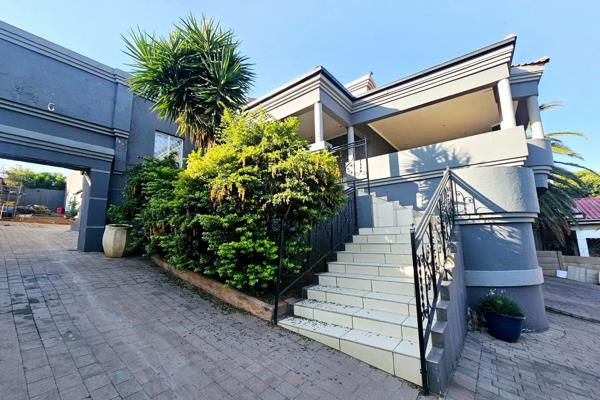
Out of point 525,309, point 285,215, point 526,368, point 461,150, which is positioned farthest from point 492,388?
point 461,150

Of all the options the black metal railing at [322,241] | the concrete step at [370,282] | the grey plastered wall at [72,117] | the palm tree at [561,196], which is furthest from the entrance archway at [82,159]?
the palm tree at [561,196]

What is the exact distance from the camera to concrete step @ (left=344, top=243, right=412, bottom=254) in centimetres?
420

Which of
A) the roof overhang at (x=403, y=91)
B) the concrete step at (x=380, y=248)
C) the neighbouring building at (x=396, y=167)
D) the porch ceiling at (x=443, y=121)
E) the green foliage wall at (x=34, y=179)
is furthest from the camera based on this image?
the green foliage wall at (x=34, y=179)

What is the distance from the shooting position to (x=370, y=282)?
366 cm

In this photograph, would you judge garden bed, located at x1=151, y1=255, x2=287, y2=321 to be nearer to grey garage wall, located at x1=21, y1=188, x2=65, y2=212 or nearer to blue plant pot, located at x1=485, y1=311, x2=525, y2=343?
blue plant pot, located at x1=485, y1=311, x2=525, y2=343

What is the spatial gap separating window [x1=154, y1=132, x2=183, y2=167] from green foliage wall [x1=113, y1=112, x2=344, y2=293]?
6.16 m

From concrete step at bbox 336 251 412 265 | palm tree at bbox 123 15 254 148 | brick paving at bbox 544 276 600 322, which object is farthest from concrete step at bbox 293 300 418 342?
brick paving at bbox 544 276 600 322

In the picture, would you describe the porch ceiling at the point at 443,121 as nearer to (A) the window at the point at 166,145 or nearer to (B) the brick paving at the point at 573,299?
(B) the brick paving at the point at 573,299

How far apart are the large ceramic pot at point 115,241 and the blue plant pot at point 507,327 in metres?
8.44

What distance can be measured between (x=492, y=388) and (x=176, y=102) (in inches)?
320

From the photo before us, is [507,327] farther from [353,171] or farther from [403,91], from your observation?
[403,91]

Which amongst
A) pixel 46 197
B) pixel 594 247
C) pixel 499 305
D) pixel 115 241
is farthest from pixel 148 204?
pixel 46 197

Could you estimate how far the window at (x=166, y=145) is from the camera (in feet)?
32.1

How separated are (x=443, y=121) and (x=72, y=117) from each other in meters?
12.3
